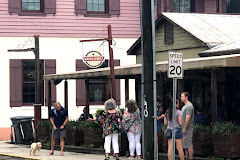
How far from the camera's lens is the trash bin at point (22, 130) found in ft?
87.9

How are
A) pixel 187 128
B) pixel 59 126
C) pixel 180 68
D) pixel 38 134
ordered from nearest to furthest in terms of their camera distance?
pixel 180 68, pixel 187 128, pixel 59 126, pixel 38 134

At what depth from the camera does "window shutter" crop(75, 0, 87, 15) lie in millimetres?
30094

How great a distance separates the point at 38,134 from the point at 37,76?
234 cm

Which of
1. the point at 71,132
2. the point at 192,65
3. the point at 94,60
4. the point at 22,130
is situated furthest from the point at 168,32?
the point at 192,65

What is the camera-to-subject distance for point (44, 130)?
24781mm

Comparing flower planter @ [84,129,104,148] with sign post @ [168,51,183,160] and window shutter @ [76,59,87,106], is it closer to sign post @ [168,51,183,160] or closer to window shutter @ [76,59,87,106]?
sign post @ [168,51,183,160]

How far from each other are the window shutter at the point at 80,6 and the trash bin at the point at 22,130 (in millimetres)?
5764

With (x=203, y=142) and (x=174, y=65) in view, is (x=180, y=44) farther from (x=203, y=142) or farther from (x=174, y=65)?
(x=174, y=65)

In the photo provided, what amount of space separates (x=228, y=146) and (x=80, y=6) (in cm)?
1534

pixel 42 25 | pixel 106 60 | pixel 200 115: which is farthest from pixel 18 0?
pixel 200 115

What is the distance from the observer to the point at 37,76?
1030 inches

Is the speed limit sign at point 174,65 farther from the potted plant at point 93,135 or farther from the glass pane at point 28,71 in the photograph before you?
the glass pane at point 28,71

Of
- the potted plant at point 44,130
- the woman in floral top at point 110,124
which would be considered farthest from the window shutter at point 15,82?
the woman in floral top at point 110,124

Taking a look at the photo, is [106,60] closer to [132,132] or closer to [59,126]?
[59,126]
